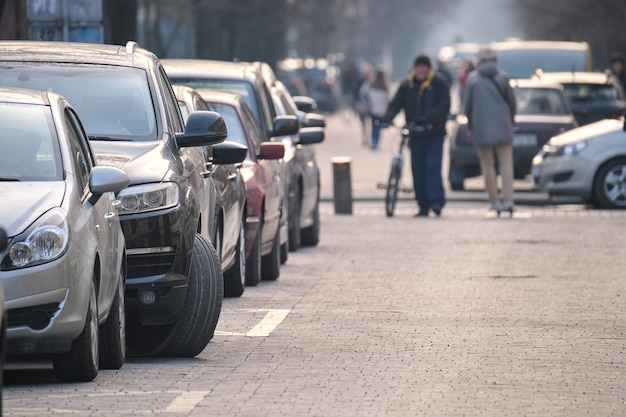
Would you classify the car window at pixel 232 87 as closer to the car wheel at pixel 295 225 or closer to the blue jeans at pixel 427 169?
the car wheel at pixel 295 225

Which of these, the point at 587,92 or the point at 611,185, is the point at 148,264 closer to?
the point at 611,185

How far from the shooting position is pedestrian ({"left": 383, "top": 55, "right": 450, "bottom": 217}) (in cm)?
2147

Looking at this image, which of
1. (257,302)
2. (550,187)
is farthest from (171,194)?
(550,187)

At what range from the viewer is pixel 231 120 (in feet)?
47.0

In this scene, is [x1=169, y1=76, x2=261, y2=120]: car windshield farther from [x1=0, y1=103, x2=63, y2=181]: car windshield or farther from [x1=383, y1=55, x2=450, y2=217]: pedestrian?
[x1=0, y1=103, x2=63, y2=181]: car windshield

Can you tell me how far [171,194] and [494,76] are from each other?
39.5ft

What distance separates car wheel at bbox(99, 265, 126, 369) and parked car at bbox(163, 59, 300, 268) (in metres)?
6.44

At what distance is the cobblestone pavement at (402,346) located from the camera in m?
8.00

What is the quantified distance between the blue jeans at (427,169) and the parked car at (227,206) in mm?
8181

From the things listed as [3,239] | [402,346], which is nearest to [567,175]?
[402,346]

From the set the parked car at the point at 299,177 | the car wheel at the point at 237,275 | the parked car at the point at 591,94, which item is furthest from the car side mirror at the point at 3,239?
the parked car at the point at 591,94

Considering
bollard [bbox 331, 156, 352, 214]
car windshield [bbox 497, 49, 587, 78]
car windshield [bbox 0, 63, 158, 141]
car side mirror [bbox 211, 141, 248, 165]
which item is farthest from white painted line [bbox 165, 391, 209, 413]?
car windshield [bbox 497, 49, 587, 78]

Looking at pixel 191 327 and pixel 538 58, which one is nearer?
pixel 191 327

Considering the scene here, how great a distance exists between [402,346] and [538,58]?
21542mm
